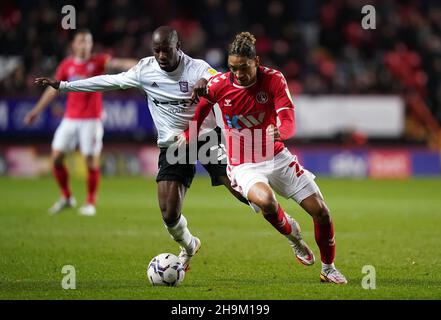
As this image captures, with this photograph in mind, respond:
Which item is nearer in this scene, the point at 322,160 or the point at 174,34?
the point at 174,34

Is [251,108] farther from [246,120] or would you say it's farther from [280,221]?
[280,221]

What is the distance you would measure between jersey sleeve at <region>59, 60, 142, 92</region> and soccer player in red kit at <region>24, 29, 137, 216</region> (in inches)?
193

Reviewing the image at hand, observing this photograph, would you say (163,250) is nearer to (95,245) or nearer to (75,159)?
(95,245)

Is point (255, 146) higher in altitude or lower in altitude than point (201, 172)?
higher

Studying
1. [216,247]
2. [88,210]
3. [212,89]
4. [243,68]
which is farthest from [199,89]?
[88,210]

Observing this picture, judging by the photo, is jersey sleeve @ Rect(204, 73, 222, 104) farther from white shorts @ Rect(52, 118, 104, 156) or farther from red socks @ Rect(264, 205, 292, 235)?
white shorts @ Rect(52, 118, 104, 156)

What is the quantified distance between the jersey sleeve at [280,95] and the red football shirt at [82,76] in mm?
5978

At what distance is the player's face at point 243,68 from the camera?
287 inches

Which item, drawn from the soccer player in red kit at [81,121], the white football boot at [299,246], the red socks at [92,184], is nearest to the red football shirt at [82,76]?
the soccer player in red kit at [81,121]

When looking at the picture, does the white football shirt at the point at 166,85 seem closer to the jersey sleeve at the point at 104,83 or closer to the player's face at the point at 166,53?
the jersey sleeve at the point at 104,83

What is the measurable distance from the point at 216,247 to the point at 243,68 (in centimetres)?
324

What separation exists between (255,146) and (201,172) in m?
13.8

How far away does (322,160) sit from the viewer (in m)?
21.4
